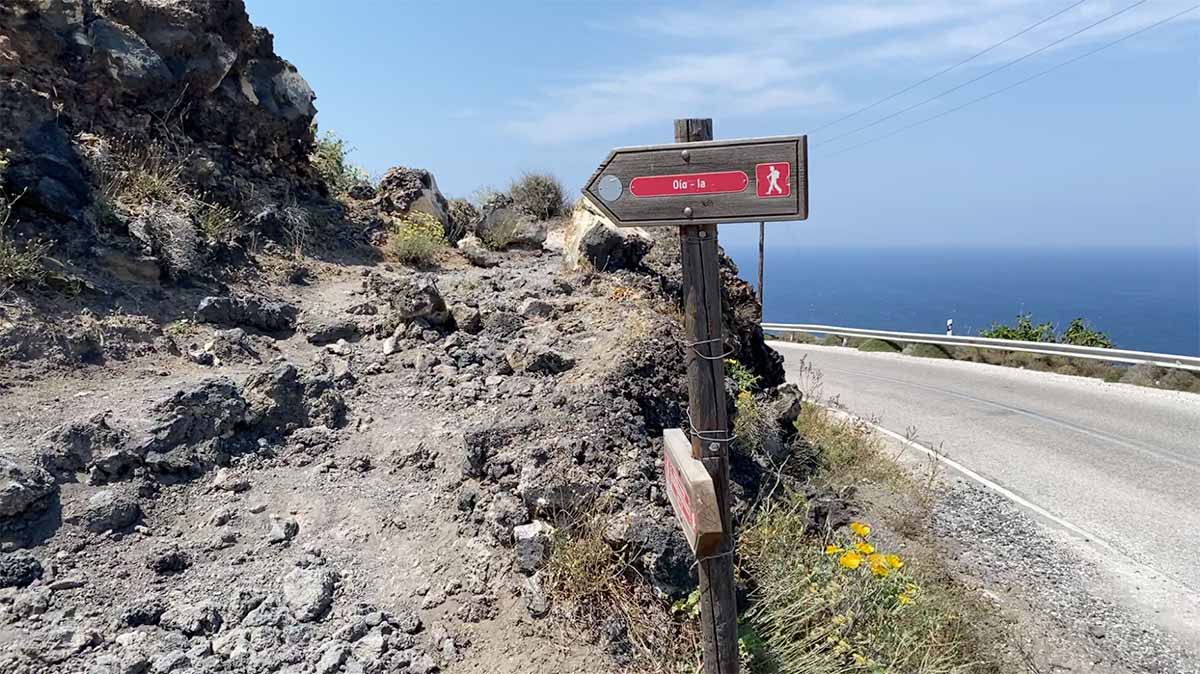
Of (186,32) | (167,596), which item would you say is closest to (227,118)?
(186,32)

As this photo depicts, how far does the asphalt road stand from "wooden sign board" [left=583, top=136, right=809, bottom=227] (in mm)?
5863

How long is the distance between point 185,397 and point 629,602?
330 centimetres

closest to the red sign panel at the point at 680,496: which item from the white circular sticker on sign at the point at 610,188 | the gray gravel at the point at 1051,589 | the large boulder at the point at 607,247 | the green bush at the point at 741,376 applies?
the white circular sticker on sign at the point at 610,188

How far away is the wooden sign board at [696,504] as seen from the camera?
2803 millimetres

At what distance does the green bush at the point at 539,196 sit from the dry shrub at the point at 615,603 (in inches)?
384

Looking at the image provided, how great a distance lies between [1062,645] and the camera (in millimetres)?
5129

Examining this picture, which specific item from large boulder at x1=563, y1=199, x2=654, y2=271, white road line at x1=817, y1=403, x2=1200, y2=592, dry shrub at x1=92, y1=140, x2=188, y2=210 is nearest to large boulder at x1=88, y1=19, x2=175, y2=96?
dry shrub at x1=92, y1=140, x2=188, y2=210

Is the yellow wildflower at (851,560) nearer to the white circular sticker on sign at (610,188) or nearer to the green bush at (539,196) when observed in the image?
the white circular sticker on sign at (610,188)

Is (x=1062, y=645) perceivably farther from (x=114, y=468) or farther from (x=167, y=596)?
(x=114, y=468)

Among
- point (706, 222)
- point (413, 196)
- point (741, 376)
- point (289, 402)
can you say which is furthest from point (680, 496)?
point (413, 196)

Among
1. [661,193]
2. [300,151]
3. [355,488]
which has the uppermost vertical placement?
[300,151]

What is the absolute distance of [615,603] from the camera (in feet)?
12.9

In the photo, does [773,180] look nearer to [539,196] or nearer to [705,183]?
[705,183]

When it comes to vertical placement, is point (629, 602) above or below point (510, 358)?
below
